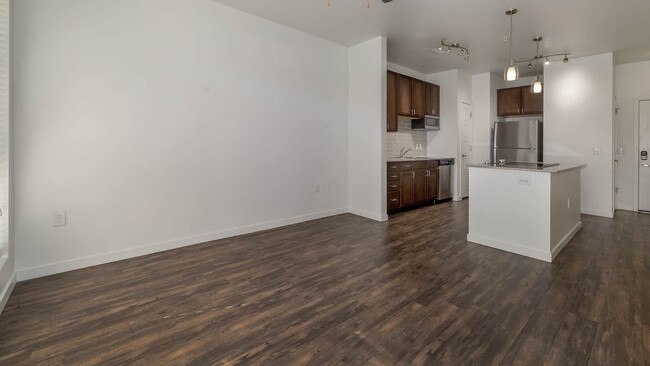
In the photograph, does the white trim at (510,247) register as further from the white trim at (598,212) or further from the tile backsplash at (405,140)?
the white trim at (598,212)

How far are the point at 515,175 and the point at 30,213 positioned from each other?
181 inches

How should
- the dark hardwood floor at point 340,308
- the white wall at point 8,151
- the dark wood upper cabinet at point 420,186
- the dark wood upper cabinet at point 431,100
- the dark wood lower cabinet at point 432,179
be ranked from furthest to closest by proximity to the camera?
1. the dark wood upper cabinet at point 431,100
2. the dark wood lower cabinet at point 432,179
3. the dark wood upper cabinet at point 420,186
4. the white wall at point 8,151
5. the dark hardwood floor at point 340,308

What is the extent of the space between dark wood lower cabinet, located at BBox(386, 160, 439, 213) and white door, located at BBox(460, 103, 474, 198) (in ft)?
3.18

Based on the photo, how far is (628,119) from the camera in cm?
547

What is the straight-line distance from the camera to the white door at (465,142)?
6652mm

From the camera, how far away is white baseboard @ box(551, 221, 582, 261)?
3.14 metres

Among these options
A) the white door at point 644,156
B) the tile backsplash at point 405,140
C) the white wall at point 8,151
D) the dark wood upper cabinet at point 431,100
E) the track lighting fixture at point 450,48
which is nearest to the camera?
the white wall at point 8,151

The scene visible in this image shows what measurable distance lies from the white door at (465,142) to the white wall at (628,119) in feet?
8.00

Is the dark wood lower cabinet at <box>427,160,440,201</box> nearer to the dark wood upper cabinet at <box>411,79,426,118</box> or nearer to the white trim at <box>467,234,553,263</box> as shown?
the dark wood upper cabinet at <box>411,79,426,118</box>

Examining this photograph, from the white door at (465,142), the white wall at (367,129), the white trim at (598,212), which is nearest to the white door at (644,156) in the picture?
the white trim at (598,212)

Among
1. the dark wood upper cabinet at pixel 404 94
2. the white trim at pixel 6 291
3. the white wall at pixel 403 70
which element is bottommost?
the white trim at pixel 6 291

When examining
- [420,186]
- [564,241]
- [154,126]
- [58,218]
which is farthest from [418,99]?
[58,218]

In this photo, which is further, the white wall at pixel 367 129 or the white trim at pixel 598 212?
the white trim at pixel 598 212

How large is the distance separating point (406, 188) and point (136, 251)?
162 inches
